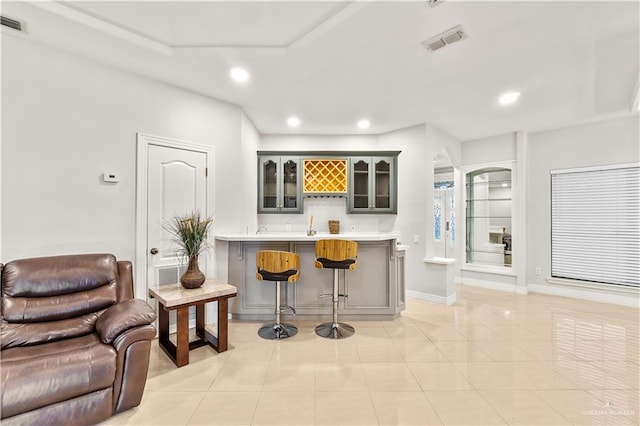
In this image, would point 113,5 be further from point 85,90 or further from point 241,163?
point 241,163

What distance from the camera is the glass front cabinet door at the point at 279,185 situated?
4.83 m

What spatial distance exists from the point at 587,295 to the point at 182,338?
19.6 ft

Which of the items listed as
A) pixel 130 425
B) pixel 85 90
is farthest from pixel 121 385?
pixel 85 90

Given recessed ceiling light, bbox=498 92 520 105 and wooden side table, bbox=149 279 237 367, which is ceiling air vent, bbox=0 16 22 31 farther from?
recessed ceiling light, bbox=498 92 520 105

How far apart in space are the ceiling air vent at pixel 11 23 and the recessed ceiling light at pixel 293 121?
287 centimetres

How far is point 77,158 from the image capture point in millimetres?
2621

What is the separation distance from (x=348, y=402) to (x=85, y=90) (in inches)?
142

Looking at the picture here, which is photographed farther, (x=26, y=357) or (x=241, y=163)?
(x=241, y=163)

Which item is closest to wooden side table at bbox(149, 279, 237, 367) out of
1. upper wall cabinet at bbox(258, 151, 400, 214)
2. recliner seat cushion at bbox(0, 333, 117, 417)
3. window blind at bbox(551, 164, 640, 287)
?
recliner seat cushion at bbox(0, 333, 117, 417)

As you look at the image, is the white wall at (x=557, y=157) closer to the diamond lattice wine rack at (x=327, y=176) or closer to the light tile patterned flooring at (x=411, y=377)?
the light tile patterned flooring at (x=411, y=377)

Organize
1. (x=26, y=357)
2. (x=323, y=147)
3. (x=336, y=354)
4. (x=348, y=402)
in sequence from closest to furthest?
(x=26, y=357), (x=348, y=402), (x=336, y=354), (x=323, y=147)

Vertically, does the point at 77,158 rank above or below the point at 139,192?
above

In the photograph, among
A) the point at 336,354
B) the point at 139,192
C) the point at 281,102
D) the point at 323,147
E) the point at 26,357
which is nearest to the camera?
the point at 26,357

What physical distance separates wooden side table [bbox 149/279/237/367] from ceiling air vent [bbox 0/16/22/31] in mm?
2470
